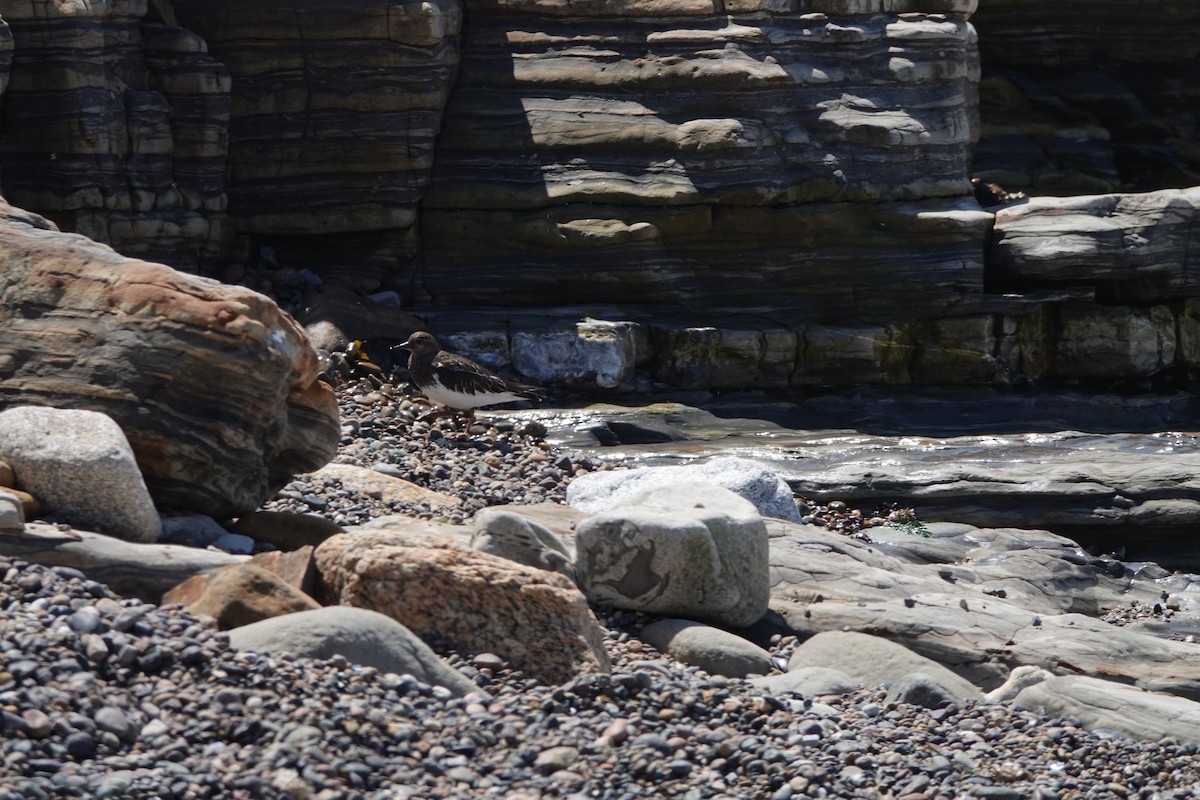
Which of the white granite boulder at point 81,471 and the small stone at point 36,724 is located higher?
the white granite boulder at point 81,471

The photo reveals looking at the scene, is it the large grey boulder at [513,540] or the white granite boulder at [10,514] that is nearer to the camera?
the white granite boulder at [10,514]

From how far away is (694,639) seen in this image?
741cm

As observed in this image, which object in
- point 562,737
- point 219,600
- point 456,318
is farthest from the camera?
point 456,318

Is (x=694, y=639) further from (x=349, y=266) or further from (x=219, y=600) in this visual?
(x=349, y=266)

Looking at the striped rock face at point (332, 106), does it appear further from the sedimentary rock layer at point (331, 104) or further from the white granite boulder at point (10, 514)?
the white granite boulder at point (10, 514)

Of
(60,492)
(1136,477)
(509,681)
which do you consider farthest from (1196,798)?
(1136,477)

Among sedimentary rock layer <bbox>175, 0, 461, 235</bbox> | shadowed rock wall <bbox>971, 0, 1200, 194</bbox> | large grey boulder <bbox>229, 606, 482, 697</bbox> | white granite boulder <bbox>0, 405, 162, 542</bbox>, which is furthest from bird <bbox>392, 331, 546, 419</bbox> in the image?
shadowed rock wall <bbox>971, 0, 1200, 194</bbox>

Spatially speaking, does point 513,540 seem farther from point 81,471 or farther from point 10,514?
point 10,514

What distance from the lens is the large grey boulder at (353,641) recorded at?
561 centimetres

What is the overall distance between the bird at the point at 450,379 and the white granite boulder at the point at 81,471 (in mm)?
6424

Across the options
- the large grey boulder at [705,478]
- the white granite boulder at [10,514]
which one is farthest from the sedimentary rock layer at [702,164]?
the white granite boulder at [10,514]

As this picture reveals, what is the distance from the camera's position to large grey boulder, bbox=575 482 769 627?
7672 millimetres

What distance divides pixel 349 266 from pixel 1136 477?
8.73m

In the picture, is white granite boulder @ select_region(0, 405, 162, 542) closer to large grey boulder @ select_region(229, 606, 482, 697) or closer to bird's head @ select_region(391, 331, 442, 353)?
large grey boulder @ select_region(229, 606, 482, 697)
